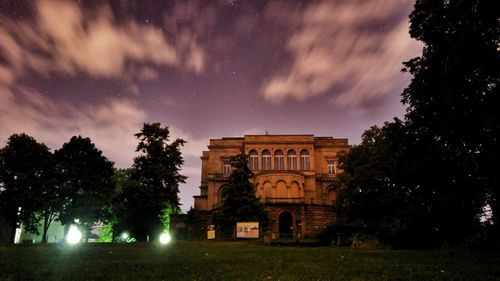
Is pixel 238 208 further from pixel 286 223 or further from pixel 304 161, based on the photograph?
pixel 304 161

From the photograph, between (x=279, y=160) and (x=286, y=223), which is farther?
(x=279, y=160)

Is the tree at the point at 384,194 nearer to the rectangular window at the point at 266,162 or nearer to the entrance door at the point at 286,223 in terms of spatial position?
the entrance door at the point at 286,223

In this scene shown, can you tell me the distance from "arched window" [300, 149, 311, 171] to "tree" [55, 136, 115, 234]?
106ft

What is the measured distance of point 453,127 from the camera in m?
16.4

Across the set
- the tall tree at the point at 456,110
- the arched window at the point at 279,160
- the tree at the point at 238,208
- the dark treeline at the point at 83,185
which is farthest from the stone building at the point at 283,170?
the tall tree at the point at 456,110

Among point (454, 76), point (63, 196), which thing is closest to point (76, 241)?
point (63, 196)

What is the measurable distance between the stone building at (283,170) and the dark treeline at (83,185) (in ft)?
41.7

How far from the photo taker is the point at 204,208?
194 ft

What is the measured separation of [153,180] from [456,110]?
115 feet

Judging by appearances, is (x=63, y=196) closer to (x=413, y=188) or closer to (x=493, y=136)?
(x=413, y=188)

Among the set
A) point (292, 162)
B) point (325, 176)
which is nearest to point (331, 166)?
point (325, 176)

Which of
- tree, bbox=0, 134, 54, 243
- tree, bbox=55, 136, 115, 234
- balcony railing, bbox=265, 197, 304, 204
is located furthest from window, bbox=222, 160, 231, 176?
tree, bbox=0, 134, 54, 243

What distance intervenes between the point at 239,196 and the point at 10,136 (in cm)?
2683

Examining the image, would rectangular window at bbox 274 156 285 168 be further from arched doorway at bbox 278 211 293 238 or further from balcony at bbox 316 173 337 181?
arched doorway at bbox 278 211 293 238
